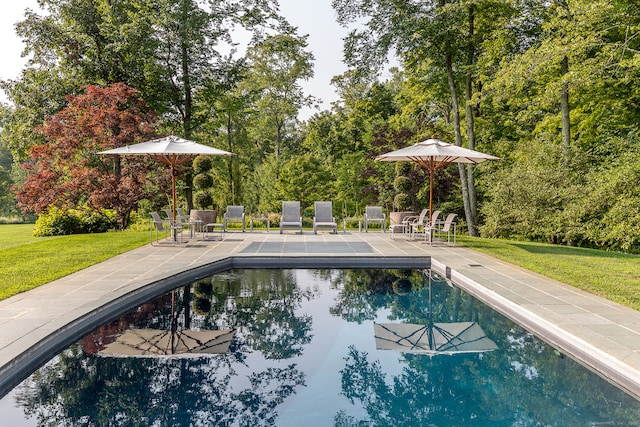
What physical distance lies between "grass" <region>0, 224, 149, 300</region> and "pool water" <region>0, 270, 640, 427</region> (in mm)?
2010

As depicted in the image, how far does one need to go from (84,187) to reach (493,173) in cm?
1432

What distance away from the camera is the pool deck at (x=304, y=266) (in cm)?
399

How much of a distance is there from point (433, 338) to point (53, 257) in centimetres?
737

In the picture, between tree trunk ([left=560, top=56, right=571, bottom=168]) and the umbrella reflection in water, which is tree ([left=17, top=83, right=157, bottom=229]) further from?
tree trunk ([left=560, top=56, right=571, bottom=168])

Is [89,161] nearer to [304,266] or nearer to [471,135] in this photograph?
[304,266]

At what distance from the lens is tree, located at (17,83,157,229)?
14477mm

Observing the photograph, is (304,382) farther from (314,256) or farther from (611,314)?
(314,256)

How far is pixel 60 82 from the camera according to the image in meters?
17.4

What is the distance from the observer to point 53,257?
884 centimetres

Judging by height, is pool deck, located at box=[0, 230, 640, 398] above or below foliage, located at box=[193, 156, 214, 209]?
below

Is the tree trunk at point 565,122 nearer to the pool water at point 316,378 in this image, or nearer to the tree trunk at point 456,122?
the tree trunk at point 456,122

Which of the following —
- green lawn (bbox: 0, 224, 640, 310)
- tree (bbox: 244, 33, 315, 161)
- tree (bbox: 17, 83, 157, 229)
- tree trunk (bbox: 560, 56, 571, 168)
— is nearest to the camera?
green lawn (bbox: 0, 224, 640, 310)

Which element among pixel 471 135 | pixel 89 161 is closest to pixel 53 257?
pixel 89 161

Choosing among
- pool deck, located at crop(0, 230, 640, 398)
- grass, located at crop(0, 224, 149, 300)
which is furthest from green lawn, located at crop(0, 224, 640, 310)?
pool deck, located at crop(0, 230, 640, 398)
